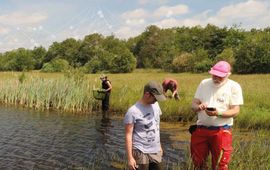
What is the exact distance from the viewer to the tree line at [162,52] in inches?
1671

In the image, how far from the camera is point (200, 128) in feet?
19.9

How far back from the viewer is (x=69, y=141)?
37.2 feet

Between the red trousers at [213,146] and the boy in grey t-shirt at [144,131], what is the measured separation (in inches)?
41.7

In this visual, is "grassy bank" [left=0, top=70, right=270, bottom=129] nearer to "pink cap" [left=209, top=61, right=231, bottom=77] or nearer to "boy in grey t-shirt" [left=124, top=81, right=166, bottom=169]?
"pink cap" [left=209, top=61, right=231, bottom=77]

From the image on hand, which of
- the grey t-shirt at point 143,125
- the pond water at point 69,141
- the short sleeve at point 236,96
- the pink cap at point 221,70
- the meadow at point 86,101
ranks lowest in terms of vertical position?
the pond water at point 69,141

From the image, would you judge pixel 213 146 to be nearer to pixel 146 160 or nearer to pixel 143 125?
pixel 146 160

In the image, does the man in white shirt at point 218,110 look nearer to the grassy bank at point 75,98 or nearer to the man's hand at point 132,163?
the man's hand at point 132,163

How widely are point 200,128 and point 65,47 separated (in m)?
66.4

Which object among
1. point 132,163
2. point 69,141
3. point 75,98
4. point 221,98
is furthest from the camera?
point 75,98

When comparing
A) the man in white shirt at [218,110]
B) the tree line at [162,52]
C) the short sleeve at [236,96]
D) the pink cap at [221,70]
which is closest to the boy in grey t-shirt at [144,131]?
the man in white shirt at [218,110]

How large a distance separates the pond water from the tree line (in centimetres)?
1881

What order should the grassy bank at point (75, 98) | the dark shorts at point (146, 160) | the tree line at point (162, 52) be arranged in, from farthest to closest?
the tree line at point (162, 52), the grassy bank at point (75, 98), the dark shorts at point (146, 160)

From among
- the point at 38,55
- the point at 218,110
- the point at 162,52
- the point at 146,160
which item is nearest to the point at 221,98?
the point at 218,110

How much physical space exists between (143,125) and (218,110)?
1.38 m
